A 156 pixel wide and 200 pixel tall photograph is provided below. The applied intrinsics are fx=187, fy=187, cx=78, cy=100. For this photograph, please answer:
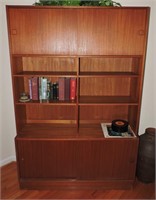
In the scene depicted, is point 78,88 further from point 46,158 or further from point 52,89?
point 46,158

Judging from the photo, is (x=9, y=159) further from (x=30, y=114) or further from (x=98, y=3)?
(x=98, y=3)

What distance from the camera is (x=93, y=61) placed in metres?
2.08

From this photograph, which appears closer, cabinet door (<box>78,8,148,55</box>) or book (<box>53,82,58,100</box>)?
cabinet door (<box>78,8,148,55</box>)

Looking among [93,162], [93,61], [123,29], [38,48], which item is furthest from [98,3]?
[93,162]

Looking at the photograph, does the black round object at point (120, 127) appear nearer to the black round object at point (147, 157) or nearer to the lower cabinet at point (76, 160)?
the lower cabinet at point (76, 160)

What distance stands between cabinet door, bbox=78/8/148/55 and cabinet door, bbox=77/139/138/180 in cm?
93

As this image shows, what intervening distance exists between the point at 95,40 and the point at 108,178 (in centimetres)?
150

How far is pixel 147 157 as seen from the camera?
2.09m

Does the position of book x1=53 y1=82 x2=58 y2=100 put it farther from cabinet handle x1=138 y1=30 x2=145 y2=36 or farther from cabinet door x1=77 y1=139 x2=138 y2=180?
cabinet handle x1=138 y1=30 x2=145 y2=36

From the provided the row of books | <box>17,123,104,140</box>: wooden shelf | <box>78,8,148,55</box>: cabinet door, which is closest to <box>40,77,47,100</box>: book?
the row of books

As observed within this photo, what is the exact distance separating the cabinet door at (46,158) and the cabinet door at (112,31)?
1.00m

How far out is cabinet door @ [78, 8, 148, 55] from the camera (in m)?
1.70

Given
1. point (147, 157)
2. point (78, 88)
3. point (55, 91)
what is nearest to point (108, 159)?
point (147, 157)

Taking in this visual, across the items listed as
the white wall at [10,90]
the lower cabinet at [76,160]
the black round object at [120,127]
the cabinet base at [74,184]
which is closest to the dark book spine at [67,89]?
the lower cabinet at [76,160]
